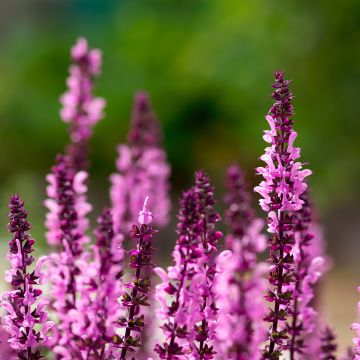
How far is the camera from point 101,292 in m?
1.30

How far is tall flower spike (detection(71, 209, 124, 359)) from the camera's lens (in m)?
1.28

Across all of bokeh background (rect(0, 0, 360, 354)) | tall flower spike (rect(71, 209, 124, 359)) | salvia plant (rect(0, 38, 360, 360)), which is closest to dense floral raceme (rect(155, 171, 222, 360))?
salvia plant (rect(0, 38, 360, 360))

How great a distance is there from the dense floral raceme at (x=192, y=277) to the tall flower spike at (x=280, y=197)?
0.49 feet

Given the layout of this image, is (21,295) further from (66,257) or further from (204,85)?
(204,85)

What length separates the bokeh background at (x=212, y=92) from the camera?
27.8 feet

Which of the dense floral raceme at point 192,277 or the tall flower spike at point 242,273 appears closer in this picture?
the tall flower spike at point 242,273

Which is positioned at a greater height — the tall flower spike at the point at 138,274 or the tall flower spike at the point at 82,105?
the tall flower spike at the point at 82,105

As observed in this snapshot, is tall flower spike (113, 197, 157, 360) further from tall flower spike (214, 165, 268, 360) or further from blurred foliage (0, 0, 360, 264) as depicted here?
blurred foliage (0, 0, 360, 264)

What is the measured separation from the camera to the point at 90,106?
281 cm

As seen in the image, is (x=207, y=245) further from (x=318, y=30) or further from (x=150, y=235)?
(x=318, y=30)

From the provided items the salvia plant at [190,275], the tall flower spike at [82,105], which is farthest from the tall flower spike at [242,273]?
the tall flower spike at [82,105]

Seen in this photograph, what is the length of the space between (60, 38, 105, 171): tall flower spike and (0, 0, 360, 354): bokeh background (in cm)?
403

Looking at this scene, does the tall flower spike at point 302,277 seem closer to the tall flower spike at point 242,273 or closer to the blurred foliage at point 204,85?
the tall flower spike at point 242,273

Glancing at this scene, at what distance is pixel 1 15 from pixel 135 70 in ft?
18.4
